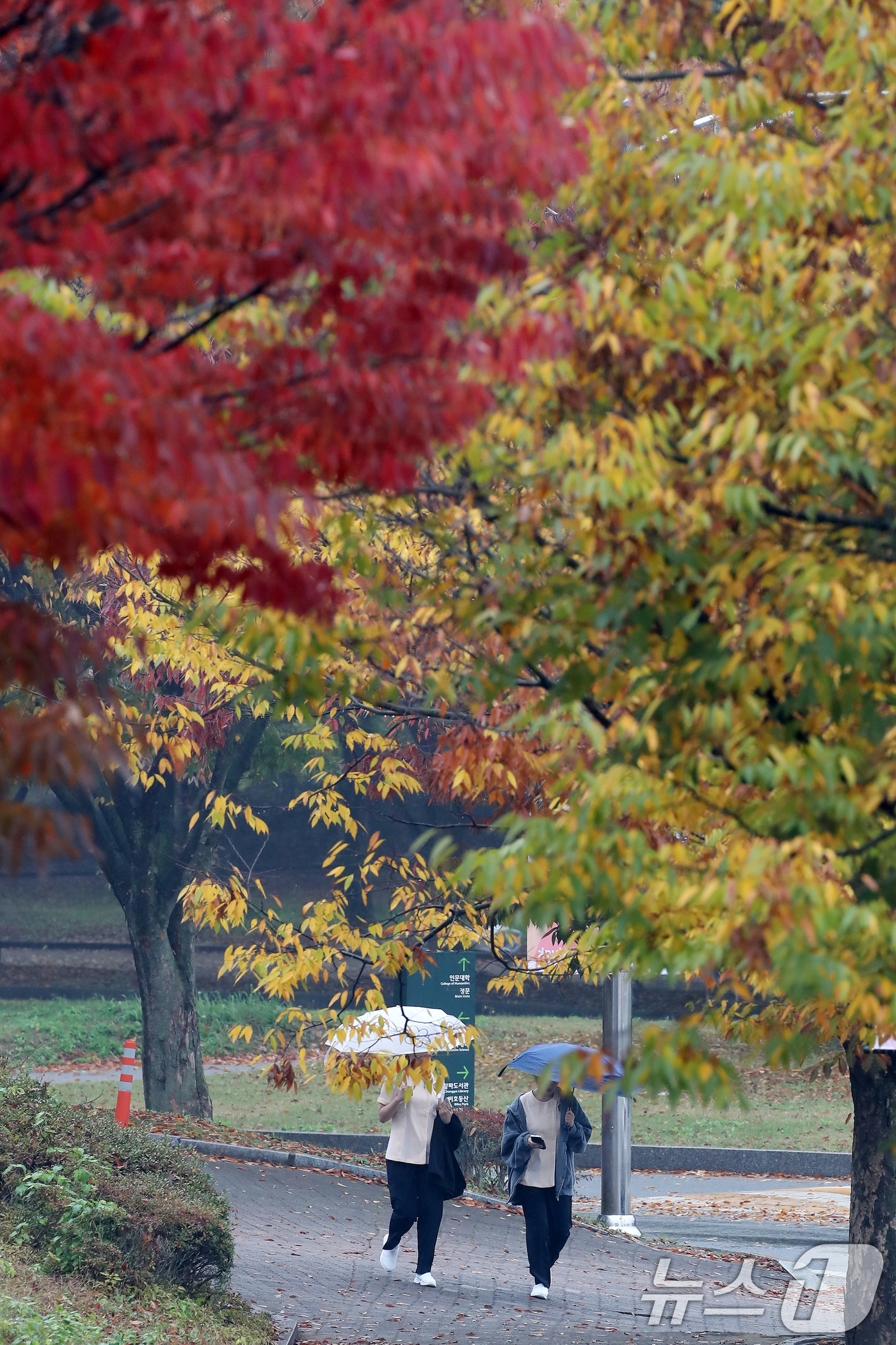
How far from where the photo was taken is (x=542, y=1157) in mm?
10742

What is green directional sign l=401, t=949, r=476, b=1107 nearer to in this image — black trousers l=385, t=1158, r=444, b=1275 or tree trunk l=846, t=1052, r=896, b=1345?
black trousers l=385, t=1158, r=444, b=1275

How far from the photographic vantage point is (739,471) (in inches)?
171

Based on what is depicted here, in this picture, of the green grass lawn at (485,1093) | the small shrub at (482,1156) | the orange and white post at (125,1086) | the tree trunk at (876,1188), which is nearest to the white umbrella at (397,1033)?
the tree trunk at (876,1188)

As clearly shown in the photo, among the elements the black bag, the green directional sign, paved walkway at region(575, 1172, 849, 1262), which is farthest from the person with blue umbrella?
paved walkway at region(575, 1172, 849, 1262)

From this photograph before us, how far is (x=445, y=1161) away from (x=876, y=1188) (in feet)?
11.6

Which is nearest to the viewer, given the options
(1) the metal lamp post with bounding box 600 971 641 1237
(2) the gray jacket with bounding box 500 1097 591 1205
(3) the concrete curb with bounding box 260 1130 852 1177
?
(2) the gray jacket with bounding box 500 1097 591 1205

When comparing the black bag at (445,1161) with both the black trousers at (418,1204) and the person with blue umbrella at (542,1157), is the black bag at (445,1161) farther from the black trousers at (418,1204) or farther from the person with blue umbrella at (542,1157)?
the person with blue umbrella at (542,1157)

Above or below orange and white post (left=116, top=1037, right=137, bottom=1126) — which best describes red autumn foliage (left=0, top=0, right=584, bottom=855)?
above

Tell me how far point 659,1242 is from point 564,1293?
2.79 meters

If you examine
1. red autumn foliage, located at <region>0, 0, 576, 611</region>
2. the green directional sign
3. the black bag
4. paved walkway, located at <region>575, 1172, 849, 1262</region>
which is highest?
red autumn foliage, located at <region>0, 0, 576, 611</region>

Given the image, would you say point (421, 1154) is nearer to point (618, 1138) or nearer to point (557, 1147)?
point (557, 1147)

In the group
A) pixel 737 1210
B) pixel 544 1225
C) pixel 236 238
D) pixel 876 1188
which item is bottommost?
pixel 737 1210

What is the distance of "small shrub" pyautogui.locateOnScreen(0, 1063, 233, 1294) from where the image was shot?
27.6 ft

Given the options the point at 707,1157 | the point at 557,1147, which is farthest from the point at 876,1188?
the point at 707,1157
